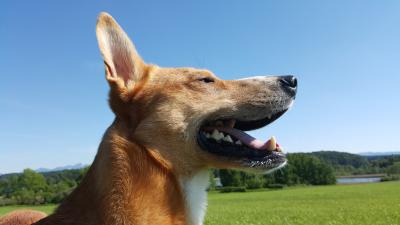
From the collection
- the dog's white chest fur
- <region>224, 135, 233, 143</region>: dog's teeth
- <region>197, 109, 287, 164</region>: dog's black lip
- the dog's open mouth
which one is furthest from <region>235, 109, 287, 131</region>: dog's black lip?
the dog's white chest fur

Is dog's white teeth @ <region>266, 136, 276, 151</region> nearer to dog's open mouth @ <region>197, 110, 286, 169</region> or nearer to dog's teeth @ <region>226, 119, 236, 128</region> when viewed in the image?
dog's open mouth @ <region>197, 110, 286, 169</region>

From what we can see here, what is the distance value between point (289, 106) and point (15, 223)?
12.2ft

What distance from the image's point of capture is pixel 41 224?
Result: 3.66 metres

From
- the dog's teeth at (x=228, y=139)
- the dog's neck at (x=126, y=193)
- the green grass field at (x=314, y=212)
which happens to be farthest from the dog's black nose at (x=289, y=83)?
the green grass field at (x=314, y=212)

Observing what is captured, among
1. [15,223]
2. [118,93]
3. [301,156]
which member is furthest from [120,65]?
[301,156]

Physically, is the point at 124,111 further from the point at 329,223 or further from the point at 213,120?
the point at 329,223

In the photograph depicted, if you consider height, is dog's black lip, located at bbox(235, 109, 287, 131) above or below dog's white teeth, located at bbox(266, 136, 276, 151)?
above

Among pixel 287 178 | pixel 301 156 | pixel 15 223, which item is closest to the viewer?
pixel 15 223

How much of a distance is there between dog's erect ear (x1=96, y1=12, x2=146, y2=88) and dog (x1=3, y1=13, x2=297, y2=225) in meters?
0.01

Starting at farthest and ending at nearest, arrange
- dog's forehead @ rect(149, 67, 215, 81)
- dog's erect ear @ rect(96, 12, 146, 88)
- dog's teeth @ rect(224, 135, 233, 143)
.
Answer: dog's forehead @ rect(149, 67, 215, 81), dog's teeth @ rect(224, 135, 233, 143), dog's erect ear @ rect(96, 12, 146, 88)

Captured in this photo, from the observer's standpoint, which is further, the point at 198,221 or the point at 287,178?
the point at 287,178

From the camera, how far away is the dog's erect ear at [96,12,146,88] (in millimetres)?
4162

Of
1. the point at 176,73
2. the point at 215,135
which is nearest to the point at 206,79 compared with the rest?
the point at 176,73

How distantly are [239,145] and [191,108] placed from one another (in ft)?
1.99
